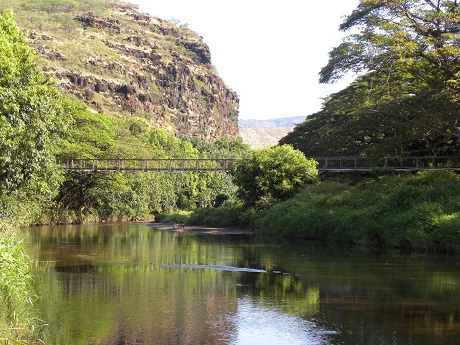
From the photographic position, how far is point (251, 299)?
52.8ft

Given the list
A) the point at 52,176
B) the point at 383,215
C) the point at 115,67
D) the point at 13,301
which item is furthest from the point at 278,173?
the point at 115,67

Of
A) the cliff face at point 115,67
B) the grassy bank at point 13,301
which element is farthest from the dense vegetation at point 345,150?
the cliff face at point 115,67

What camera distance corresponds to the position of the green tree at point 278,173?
4731 centimetres

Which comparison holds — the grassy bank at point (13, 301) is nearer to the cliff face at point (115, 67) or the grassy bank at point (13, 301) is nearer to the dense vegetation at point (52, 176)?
the dense vegetation at point (52, 176)

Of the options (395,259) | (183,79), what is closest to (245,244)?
(395,259)

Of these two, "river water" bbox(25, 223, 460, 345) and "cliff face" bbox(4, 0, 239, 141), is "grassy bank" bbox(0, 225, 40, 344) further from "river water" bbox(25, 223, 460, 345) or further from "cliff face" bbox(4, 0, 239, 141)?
"cliff face" bbox(4, 0, 239, 141)

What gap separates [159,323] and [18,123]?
13.5 metres

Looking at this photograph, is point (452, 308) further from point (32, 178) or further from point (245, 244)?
point (245, 244)

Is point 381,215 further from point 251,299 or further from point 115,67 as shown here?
point 115,67

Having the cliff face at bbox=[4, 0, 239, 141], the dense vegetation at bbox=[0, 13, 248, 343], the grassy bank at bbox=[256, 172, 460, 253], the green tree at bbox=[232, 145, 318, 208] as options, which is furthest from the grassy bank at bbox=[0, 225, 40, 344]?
the cliff face at bbox=[4, 0, 239, 141]

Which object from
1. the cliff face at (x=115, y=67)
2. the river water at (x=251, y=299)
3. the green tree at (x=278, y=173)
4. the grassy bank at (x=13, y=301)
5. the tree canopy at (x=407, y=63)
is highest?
the cliff face at (x=115, y=67)

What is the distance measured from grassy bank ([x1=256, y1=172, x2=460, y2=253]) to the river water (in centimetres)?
245

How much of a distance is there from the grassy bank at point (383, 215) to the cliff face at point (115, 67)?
99.0m

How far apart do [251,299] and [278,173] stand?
31556 mm
